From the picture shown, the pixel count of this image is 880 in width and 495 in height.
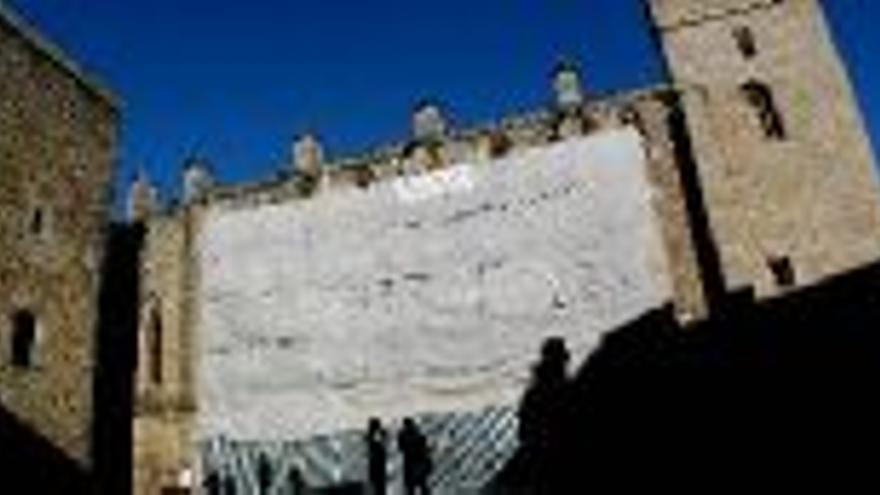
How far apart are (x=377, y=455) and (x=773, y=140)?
807cm

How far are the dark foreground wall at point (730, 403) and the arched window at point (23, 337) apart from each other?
758 cm

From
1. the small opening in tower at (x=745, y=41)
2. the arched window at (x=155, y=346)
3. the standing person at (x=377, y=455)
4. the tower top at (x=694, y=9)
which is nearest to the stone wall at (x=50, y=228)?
the arched window at (x=155, y=346)

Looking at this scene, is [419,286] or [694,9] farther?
[419,286]

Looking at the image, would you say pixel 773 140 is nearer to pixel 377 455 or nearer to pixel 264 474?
pixel 377 455

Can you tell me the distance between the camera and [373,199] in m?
22.8

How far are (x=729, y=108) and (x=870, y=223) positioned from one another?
291 cm

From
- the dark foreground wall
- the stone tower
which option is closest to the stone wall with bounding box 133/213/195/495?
the dark foreground wall

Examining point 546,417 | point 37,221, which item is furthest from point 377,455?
point 37,221

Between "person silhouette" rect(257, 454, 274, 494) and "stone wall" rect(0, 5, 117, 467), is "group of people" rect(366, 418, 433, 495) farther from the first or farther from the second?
"stone wall" rect(0, 5, 117, 467)

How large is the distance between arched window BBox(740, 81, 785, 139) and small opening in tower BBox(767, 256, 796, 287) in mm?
2056

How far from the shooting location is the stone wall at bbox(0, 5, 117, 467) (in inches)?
793

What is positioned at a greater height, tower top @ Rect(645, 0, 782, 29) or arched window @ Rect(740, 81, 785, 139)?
tower top @ Rect(645, 0, 782, 29)

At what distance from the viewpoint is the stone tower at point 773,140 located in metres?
19.2

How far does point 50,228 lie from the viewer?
70.0 feet
